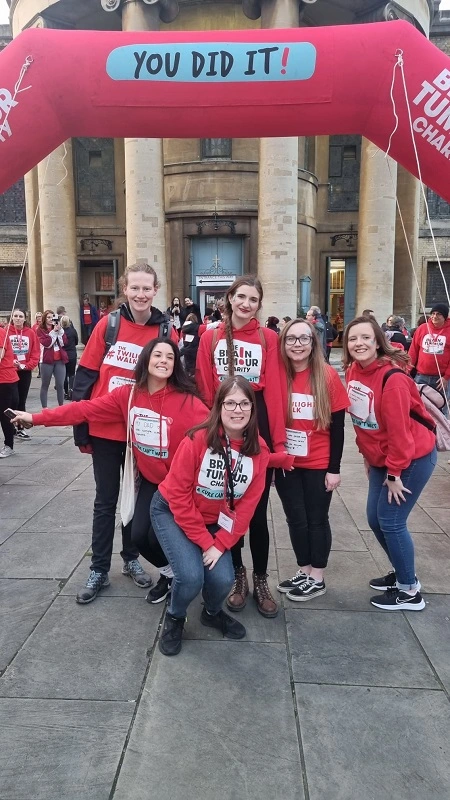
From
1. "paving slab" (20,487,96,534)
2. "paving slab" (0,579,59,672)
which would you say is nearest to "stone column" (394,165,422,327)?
"paving slab" (20,487,96,534)

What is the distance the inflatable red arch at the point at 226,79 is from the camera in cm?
396

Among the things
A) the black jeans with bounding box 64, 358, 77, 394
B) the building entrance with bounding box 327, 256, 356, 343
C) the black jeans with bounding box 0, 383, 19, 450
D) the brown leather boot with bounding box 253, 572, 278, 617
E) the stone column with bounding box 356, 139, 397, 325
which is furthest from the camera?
the building entrance with bounding box 327, 256, 356, 343

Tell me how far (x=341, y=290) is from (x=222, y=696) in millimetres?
22155

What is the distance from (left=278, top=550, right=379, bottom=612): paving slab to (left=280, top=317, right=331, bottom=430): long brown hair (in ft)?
3.75

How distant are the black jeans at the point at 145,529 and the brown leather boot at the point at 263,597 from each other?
0.58m

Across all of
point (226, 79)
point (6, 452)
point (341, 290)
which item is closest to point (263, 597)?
point (226, 79)

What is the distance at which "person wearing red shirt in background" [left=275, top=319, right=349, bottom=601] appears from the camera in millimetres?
3363

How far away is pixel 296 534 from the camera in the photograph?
3535 mm

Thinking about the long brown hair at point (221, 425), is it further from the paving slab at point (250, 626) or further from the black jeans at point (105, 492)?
the paving slab at point (250, 626)

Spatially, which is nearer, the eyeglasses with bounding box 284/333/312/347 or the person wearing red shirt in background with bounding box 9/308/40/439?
the eyeglasses with bounding box 284/333/312/347

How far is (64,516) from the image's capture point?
517 centimetres

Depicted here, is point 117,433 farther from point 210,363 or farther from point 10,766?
point 10,766

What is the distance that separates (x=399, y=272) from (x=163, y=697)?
860 inches

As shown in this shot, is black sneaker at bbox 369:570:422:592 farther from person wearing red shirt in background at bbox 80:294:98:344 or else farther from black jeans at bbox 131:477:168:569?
person wearing red shirt in background at bbox 80:294:98:344
